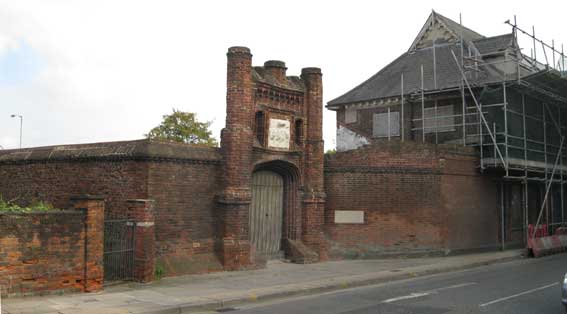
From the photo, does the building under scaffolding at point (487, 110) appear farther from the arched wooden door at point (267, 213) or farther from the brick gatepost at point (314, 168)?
the arched wooden door at point (267, 213)

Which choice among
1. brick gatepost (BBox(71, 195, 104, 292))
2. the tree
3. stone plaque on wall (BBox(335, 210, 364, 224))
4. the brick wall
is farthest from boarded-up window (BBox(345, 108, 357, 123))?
the tree

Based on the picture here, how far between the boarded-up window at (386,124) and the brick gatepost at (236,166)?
39.7 ft

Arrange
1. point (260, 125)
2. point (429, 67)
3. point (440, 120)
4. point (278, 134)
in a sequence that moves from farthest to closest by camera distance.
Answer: point (429, 67)
point (440, 120)
point (278, 134)
point (260, 125)

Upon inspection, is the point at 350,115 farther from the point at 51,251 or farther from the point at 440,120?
the point at 51,251

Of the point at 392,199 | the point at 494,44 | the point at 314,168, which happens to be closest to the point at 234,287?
the point at 314,168

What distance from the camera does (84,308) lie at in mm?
10203

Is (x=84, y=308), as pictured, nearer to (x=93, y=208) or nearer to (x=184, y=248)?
(x=93, y=208)

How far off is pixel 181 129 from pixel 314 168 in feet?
110

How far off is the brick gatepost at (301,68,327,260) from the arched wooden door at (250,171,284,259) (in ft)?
2.77

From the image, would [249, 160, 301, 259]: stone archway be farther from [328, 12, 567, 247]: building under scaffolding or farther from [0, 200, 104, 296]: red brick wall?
[328, 12, 567, 247]: building under scaffolding

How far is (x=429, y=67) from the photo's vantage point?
27.3 metres

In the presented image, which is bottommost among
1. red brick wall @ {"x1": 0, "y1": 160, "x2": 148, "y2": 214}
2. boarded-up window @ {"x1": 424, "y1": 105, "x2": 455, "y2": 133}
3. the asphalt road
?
the asphalt road

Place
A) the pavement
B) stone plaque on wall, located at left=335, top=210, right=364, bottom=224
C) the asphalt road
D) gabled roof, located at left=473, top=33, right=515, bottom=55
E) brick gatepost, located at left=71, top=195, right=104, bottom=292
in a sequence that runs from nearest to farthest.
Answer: the pavement, the asphalt road, brick gatepost, located at left=71, top=195, right=104, bottom=292, stone plaque on wall, located at left=335, top=210, right=364, bottom=224, gabled roof, located at left=473, top=33, right=515, bottom=55

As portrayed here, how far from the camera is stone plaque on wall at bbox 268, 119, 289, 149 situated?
55.9 ft
